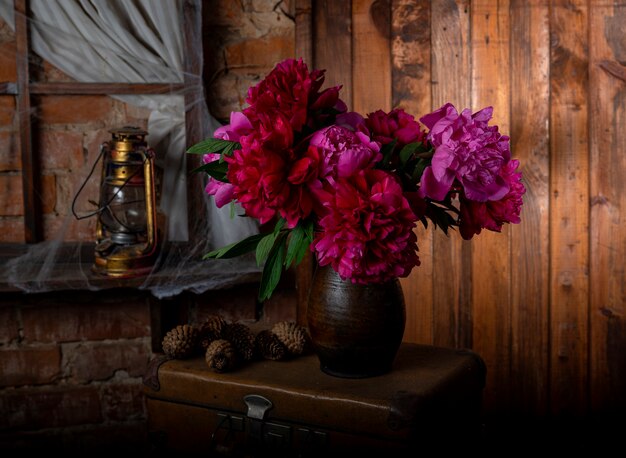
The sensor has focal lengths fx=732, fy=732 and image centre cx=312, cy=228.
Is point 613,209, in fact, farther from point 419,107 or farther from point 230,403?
point 230,403

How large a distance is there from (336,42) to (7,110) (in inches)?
33.9

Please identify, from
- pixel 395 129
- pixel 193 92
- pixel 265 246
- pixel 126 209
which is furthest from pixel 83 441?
pixel 395 129

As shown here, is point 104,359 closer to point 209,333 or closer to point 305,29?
point 209,333

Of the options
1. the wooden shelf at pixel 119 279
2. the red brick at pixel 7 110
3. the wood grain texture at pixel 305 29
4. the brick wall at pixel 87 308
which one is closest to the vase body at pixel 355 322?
the wooden shelf at pixel 119 279

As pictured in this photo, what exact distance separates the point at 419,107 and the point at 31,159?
3.31ft

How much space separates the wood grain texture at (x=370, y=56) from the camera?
6.27ft

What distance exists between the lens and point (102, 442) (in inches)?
76.6

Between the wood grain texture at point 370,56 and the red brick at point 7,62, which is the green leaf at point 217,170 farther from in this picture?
the red brick at point 7,62

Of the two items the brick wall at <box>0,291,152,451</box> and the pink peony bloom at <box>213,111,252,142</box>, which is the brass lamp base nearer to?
the brick wall at <box>0,291,152,451</box>

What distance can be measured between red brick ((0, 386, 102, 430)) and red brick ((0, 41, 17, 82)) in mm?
807

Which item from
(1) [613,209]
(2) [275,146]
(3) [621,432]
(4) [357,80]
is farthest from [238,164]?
(3) [621,432]

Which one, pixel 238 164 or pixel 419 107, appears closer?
pixel 238 164

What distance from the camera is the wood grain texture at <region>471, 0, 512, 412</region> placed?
74.5 inches

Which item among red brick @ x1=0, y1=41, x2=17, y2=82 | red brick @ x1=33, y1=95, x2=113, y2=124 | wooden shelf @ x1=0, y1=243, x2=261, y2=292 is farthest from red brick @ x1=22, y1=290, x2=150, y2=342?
red brick @ x1=0, y1=41, x2=17, y2=82
